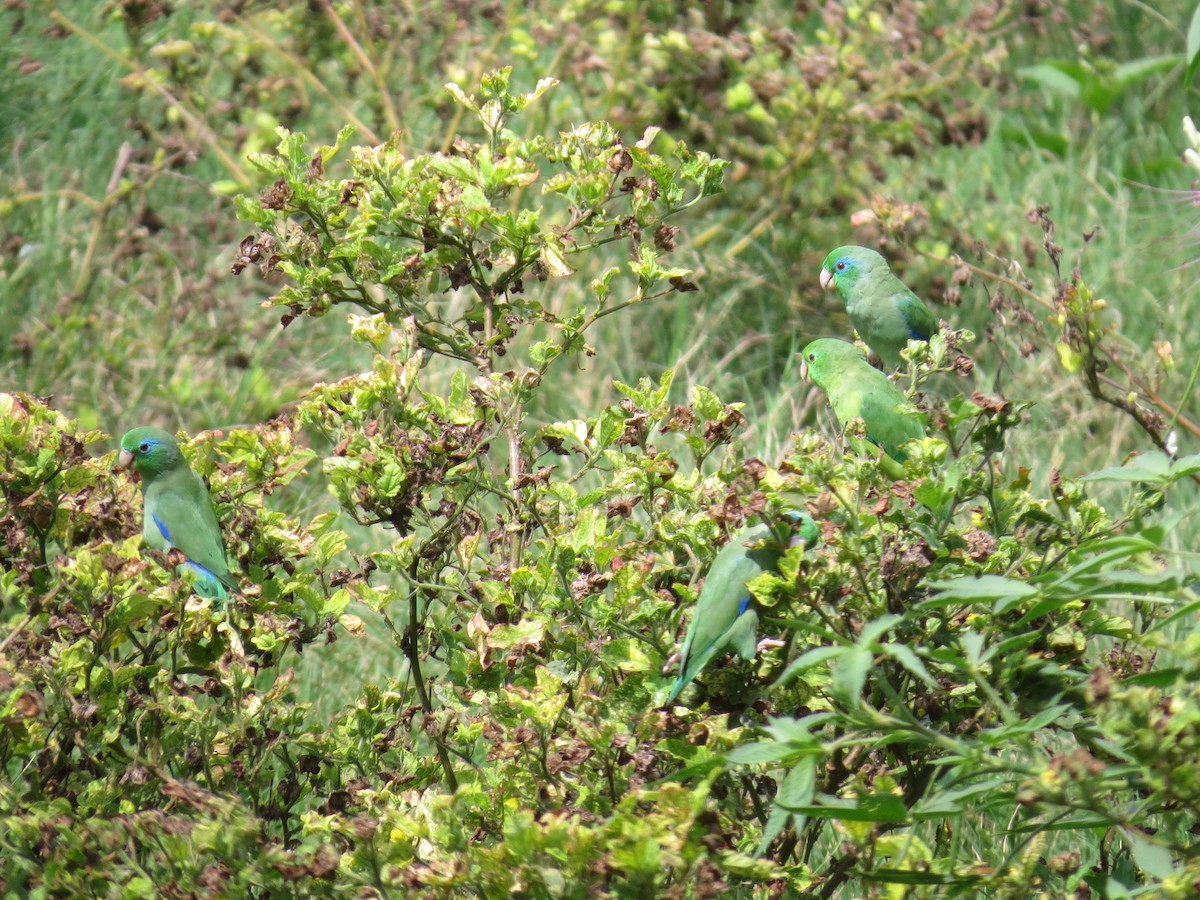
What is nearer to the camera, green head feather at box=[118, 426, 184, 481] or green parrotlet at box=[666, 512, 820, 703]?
green parrotlet at box=[666, 512, 820, 703]

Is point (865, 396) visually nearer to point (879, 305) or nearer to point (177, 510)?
point (879, 305)

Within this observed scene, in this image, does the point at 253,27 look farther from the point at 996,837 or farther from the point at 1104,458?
the point at 996,837

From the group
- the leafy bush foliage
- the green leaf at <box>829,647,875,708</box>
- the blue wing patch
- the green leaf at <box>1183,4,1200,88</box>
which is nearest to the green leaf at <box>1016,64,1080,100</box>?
the leafy bush foliage

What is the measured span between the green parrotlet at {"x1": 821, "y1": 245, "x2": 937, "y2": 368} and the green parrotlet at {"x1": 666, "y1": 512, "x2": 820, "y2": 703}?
1.65 metres

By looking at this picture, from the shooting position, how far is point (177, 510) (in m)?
2.86

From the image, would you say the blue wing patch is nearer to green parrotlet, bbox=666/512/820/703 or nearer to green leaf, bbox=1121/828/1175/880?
green parrotlet, bbox=666/512/820/703

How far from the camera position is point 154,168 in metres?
4.20

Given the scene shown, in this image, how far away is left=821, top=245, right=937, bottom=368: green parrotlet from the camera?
11.6ft

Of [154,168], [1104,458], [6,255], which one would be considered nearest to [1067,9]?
[1104,458]

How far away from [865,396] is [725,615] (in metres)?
1.12

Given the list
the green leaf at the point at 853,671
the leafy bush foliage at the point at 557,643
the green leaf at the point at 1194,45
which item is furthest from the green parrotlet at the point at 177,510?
the green leaf at the point at 1194,45

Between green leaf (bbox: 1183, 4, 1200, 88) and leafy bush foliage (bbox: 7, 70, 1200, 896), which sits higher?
green leaf (bbox: 1183, 4, 1200, 88)

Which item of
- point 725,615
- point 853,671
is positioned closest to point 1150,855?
point 853,671

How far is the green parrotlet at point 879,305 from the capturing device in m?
3.53
